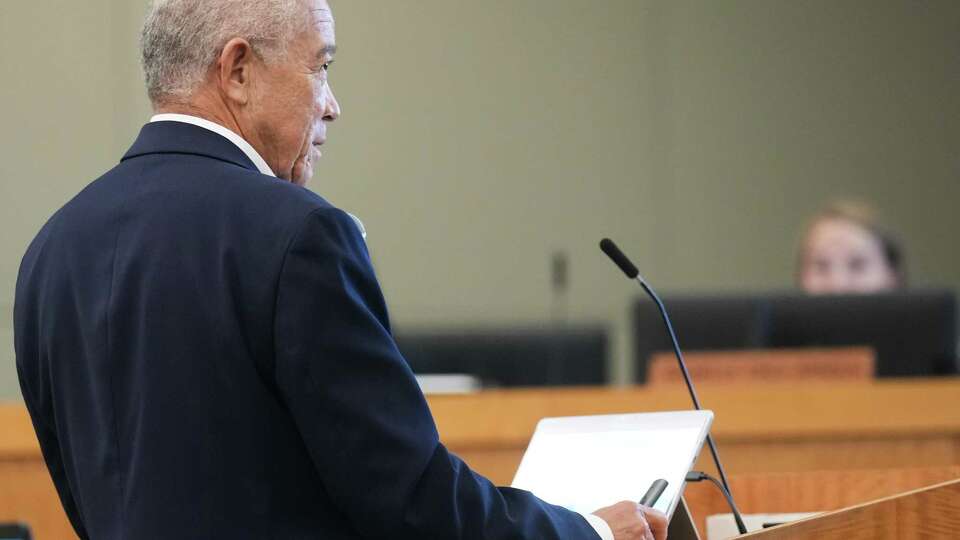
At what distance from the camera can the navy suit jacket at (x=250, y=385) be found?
144 cm

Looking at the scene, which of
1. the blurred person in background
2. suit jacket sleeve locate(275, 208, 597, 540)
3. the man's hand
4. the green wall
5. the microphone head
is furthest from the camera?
the green wall

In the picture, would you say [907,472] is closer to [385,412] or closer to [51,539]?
[385,412]

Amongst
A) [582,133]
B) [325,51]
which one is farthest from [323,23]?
[582,133]

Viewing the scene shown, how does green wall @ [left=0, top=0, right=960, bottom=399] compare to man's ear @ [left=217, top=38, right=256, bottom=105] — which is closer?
man's ear @ [left=217, top=38, right=256, bottom=105]

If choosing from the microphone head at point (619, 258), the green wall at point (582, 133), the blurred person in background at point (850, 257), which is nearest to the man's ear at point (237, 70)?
the microphone head at point (619, 258)

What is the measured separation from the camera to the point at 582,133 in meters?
6.38

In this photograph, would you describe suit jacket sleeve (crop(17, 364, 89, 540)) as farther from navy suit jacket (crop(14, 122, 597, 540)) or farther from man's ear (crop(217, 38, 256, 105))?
man's ear (crop(217, 38, 256, 105))

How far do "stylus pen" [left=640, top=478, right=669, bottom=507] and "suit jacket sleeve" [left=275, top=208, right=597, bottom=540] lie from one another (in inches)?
10.7

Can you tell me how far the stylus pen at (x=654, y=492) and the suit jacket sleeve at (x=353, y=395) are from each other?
27cm

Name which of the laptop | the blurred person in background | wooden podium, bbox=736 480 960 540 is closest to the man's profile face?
the laptop

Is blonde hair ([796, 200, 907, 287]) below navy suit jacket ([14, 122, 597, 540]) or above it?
below

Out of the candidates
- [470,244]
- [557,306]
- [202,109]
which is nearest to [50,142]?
[470,244]

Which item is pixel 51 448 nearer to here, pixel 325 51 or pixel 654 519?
pixel 325 51

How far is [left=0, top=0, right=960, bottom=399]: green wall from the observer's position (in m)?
6.10
